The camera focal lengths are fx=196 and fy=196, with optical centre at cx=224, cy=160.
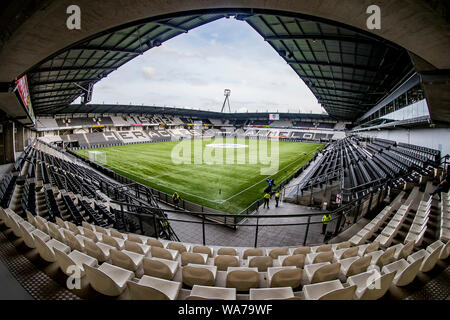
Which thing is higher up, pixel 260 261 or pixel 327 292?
pixel 327 292

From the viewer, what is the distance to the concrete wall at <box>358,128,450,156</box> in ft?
41.5

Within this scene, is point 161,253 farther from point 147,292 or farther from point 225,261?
point 147,292

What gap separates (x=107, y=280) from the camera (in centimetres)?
275

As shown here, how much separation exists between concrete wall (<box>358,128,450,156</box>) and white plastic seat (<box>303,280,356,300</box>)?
1549 centimetres

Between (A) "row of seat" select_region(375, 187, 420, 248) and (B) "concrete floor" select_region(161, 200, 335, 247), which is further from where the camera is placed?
(B) "concrete floor" select_region(161, 200, 335, 247)

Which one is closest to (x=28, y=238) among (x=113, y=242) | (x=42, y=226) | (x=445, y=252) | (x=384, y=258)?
(x=42, y=226)

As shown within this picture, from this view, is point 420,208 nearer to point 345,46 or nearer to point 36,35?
point 345,46

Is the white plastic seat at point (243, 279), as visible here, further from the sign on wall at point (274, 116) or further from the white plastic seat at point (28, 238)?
the sign on wall at point (274, 116)

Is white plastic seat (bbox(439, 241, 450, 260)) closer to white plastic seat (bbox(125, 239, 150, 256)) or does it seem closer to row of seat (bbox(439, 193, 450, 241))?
row of seat (bbox(439, 193, 450, 241))

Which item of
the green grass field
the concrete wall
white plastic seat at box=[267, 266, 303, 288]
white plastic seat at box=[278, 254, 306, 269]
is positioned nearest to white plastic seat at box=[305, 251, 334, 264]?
white plastic seat at box=[278, 254, 306, 269]

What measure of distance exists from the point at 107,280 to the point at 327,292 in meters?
3.14

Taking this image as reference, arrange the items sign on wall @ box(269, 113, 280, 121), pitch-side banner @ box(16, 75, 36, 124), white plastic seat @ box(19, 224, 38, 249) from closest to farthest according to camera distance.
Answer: white plastic seat @ box(19, 224, 38, 249) < pitch-side banner @ box(16, 75, 36, 124) < sign on wall @ box(269, 113, 280, 121)
